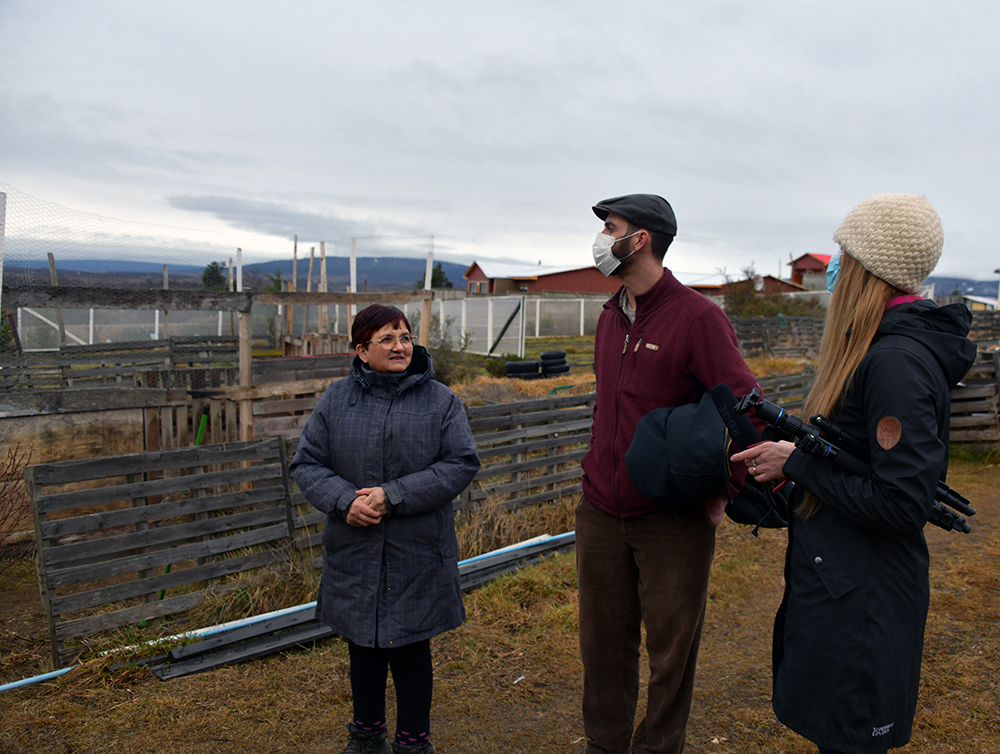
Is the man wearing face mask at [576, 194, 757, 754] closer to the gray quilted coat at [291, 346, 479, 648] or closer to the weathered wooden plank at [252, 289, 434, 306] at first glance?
the gray quilted coat at [291, 346, 479, 648]

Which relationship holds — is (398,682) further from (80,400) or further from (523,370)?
(523,370)

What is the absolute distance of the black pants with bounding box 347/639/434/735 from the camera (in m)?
2.73

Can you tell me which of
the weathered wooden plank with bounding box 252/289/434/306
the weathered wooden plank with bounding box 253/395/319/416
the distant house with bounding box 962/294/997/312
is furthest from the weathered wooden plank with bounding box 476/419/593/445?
the distant house with bounding box 962/294/997/312

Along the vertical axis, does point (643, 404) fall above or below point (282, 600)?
above

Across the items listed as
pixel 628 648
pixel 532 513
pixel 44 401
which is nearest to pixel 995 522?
pixel 532 513

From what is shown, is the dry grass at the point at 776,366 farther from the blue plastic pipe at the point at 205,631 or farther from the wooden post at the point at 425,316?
the blue plastic pipe at the point at 205,631

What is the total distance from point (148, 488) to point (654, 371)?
2.88 metres

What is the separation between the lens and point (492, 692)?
3.50 metres

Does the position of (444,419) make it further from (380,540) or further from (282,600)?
(282,600)

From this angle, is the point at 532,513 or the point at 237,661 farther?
the point at 532,513

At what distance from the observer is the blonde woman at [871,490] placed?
169 cm

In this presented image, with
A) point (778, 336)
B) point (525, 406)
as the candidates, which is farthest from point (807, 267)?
point (525, 406)

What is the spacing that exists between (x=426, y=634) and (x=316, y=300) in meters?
5.24

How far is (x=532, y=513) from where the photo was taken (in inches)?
237
